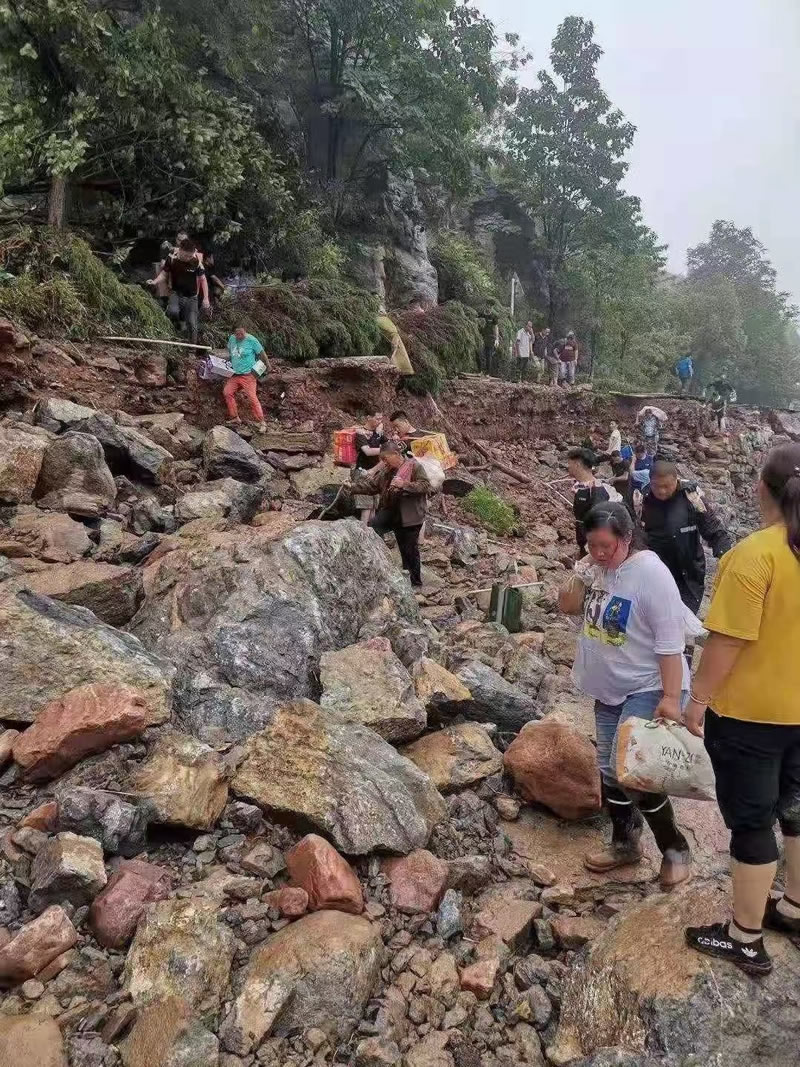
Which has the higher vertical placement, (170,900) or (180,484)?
(180,484)

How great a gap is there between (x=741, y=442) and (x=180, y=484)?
2473 cm

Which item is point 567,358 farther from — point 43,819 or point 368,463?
point 43,819


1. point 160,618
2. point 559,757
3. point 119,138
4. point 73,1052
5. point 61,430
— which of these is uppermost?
point 119,138

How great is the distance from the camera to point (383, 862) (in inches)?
117

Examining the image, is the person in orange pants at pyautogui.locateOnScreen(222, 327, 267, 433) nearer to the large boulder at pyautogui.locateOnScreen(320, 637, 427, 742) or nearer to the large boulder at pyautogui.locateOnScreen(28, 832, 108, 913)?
the large boulder at pyautogui.locateOnScreen(320, 637, 427, 742)

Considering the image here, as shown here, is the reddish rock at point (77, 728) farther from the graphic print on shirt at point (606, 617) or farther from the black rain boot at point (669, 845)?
the black rain boot at point (669, 845)

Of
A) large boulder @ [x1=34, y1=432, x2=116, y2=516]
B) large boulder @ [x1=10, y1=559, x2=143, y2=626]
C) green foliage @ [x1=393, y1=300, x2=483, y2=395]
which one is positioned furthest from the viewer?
green foliage @ [x1=393, y1=300, x2=483, y2=395]

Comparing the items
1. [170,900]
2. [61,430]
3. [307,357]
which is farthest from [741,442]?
[170,900]

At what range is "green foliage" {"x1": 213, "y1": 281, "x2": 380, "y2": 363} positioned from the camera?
1091 centimetres

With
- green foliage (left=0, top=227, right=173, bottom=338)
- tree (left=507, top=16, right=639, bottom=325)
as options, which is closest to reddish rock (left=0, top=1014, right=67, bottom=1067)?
green foliage (left=0, top=227, right=173, bottom=338)

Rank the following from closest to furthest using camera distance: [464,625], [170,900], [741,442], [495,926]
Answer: [170,900] → [495,926] → [464,625] → [741,442]

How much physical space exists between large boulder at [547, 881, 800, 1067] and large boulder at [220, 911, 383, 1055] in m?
0.71

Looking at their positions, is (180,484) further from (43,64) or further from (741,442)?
(741,442)

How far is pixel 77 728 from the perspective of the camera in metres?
3.08
